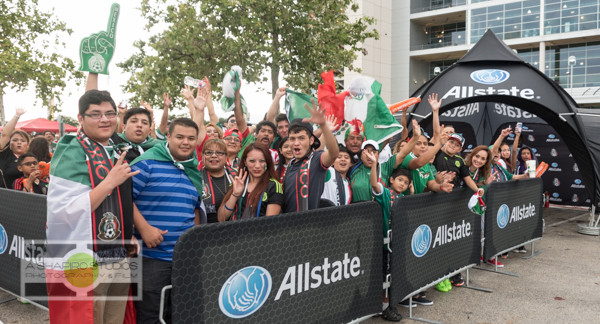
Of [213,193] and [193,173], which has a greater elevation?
[193,173]

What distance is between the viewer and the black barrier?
159 inches

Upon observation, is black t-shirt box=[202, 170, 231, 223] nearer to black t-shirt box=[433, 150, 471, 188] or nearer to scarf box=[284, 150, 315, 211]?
scarf box=[284, 150, 315, 211]

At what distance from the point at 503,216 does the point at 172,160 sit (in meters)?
4.99

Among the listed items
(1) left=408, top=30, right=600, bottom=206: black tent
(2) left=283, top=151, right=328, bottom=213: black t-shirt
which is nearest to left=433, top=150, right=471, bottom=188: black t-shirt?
(2) left=283, top=151, right=328, bottom=213: black t-shirt

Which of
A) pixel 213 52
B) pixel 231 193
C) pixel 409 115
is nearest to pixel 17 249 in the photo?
pixel 231 193

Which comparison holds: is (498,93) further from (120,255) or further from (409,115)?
(120,255)

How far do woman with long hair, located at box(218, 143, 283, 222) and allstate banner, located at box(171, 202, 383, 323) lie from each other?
14.3 inches

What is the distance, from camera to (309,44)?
14.8 metres

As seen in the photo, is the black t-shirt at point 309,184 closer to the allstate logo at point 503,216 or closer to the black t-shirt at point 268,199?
the black t-shirt at point 268,199

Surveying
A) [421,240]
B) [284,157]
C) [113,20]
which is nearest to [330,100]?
[284,157]

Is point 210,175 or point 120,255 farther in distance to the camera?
point 210,175

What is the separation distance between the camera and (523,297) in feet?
17.0

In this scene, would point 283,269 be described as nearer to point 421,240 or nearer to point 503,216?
point 421,240

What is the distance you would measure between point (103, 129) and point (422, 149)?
12.5 ft
